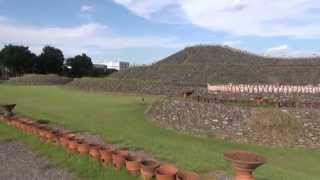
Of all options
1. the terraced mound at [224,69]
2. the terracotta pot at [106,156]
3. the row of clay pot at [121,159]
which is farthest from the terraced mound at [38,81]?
the terracotta pot at [106,156]

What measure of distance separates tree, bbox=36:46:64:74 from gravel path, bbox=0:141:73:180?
59.0 metres

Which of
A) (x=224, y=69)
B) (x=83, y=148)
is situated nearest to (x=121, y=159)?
(x=83, y=148)

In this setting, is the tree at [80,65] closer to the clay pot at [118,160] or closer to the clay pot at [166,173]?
the clay pot at [118,160]

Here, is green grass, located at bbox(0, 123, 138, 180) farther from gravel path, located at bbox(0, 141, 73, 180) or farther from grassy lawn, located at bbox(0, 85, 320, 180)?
grassy lawn, located at bbox(0, 85, 320, 180)

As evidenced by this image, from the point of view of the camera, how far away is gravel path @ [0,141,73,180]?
292 inches

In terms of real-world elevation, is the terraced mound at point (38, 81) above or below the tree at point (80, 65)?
below

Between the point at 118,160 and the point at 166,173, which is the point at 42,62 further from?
the point at 166,173

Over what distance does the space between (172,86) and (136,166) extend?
26012 mm

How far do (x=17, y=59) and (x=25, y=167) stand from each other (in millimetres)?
59979

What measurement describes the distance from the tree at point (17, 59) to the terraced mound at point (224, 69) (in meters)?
25.4

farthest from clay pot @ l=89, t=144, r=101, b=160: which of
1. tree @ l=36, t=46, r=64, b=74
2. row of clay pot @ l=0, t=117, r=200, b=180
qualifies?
tree @ l=36, t=46, r=64, b=74

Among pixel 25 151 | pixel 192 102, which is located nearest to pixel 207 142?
pixel 192 102

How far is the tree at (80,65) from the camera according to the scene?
69812 millimetres

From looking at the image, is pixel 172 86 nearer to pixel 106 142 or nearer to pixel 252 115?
pixel 252 115
